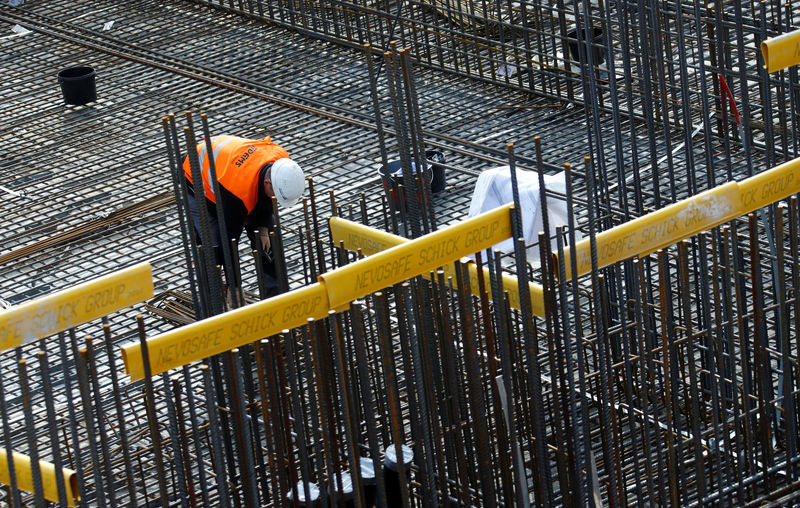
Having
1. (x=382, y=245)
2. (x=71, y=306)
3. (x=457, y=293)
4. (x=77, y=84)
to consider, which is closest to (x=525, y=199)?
(x=382, y=245)

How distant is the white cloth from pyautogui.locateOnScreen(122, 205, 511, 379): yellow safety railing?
130 inches

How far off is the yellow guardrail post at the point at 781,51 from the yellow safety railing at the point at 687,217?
20.2 inches

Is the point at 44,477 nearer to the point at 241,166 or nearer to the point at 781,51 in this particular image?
the point at 781,51

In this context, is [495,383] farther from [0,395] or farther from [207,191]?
[207,191]

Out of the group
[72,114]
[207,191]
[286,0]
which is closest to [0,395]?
[207,191]

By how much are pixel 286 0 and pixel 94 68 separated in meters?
2.03

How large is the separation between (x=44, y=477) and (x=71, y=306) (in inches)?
23.9

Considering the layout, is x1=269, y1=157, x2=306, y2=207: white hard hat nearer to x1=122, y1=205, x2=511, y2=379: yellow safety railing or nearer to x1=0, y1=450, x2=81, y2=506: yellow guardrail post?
x1=122, y1=205, x2=511, y2=379: yellow safety railing

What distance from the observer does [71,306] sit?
4758 millimetres

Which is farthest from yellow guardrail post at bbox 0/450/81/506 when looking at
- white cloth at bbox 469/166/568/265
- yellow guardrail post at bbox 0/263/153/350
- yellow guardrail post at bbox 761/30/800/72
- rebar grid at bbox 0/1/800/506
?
white cloth at bbox 469/166/568/265

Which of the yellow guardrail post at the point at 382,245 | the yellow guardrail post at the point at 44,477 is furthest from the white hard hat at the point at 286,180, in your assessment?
the yellow guardrail post at the point at 44,477

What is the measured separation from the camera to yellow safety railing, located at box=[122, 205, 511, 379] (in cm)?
457

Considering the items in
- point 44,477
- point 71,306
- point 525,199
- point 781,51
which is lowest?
point 525,199

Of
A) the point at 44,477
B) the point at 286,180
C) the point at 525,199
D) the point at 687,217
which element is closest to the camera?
the point at 44,477
